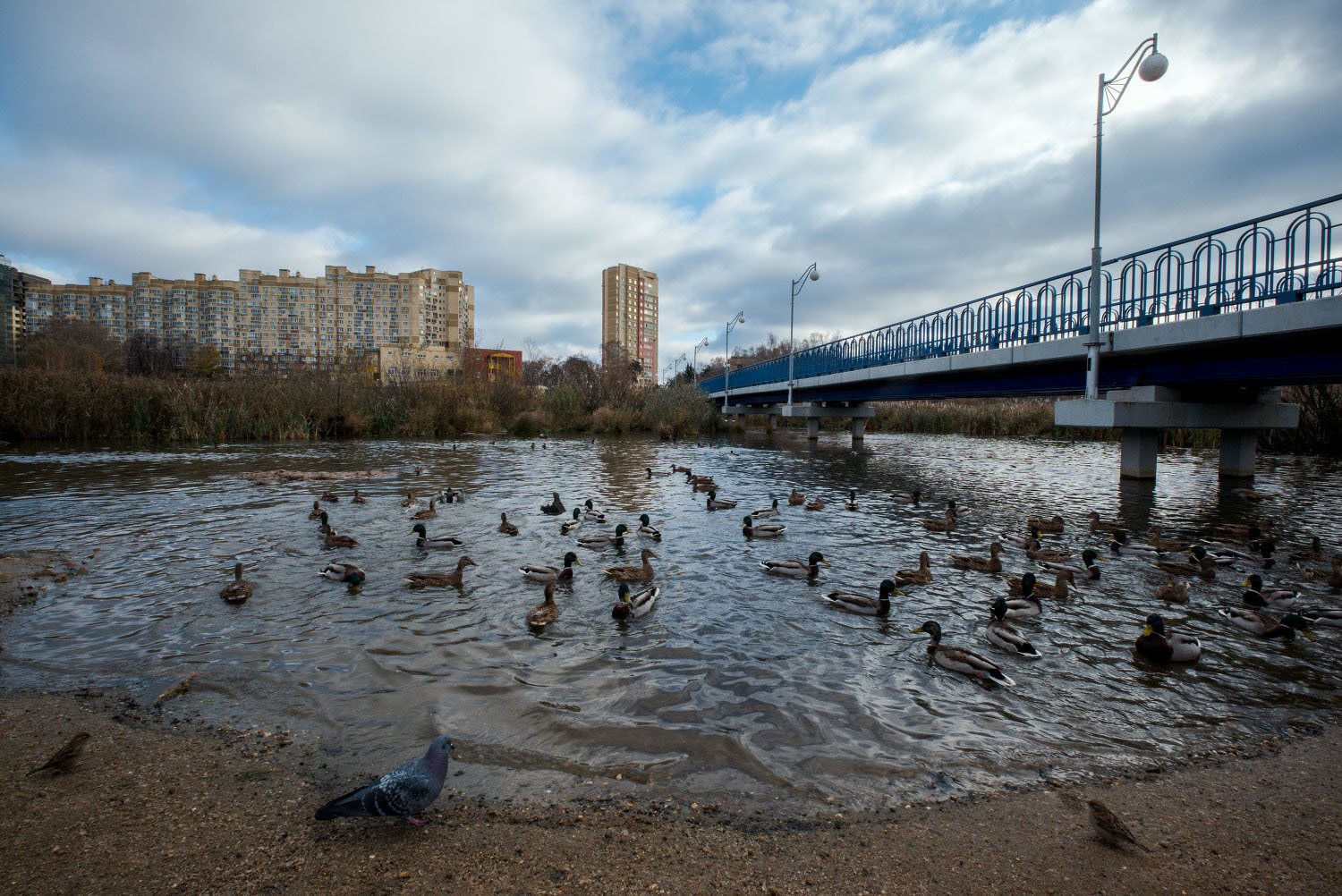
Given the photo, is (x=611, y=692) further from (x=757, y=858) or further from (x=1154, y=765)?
(x=1154, y=765)

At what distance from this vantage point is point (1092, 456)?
92.0 feet

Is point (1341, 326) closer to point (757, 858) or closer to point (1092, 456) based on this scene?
point (757, 858)

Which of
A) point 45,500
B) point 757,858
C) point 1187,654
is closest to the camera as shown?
point 757,858

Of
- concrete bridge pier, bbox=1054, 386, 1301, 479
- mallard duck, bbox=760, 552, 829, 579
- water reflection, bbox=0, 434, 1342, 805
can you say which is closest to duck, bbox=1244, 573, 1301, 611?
water reflection, bbox=0, 434, 1342, 805

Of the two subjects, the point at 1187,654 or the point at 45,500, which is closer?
the point at 1187,654

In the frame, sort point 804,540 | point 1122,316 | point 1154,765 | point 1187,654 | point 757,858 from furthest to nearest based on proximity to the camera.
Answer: point 1122,316, point 804,540, point 1187,654, point 1154,765, point 757,858

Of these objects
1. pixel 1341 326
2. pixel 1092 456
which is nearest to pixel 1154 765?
pixel 1341 326

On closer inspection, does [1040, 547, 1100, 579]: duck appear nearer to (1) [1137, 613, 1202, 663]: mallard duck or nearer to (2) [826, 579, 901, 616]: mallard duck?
(1) [1137, 613, 1202, 663]: mallard duck

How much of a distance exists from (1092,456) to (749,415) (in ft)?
116

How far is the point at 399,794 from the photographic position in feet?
10.5

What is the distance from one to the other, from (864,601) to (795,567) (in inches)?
60.6

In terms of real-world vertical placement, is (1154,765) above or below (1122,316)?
below

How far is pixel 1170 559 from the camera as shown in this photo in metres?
9.36

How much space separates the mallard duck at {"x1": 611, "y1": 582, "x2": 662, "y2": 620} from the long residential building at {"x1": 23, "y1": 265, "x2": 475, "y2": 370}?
89424mm
